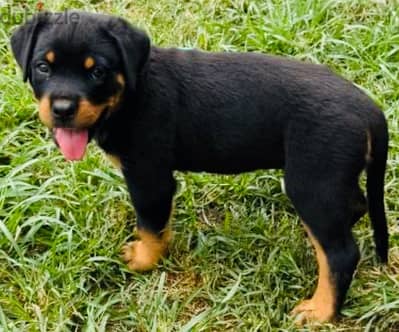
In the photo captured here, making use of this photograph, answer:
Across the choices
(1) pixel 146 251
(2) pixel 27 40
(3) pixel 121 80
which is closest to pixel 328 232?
(1) pixel 146 251

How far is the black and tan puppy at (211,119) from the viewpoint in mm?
3754

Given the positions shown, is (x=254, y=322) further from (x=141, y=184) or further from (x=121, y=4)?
(x=121, y=4)

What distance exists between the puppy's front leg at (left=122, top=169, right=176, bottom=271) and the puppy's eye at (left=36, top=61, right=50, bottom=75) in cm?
66

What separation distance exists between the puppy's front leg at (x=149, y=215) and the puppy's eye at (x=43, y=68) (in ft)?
2.15

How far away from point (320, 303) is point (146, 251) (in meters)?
0.95

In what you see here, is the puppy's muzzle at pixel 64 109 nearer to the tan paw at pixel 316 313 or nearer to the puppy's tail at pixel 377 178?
the puppy's tail at pixel 377 178

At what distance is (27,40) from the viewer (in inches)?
151

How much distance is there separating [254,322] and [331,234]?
630mm

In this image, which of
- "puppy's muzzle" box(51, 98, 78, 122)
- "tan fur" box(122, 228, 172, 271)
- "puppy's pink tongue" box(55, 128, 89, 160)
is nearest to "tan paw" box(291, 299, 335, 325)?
"tan fur" box(122, 228, 172, 271)

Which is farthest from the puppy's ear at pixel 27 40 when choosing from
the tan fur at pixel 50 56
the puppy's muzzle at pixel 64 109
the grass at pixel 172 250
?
the grass at pixel 172 250

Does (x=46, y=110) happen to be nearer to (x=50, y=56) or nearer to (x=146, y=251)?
(x=50, y=56)

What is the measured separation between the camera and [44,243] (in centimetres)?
459

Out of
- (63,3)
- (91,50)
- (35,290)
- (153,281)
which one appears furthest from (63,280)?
(63,3)

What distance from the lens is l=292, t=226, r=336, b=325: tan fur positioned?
405cm
